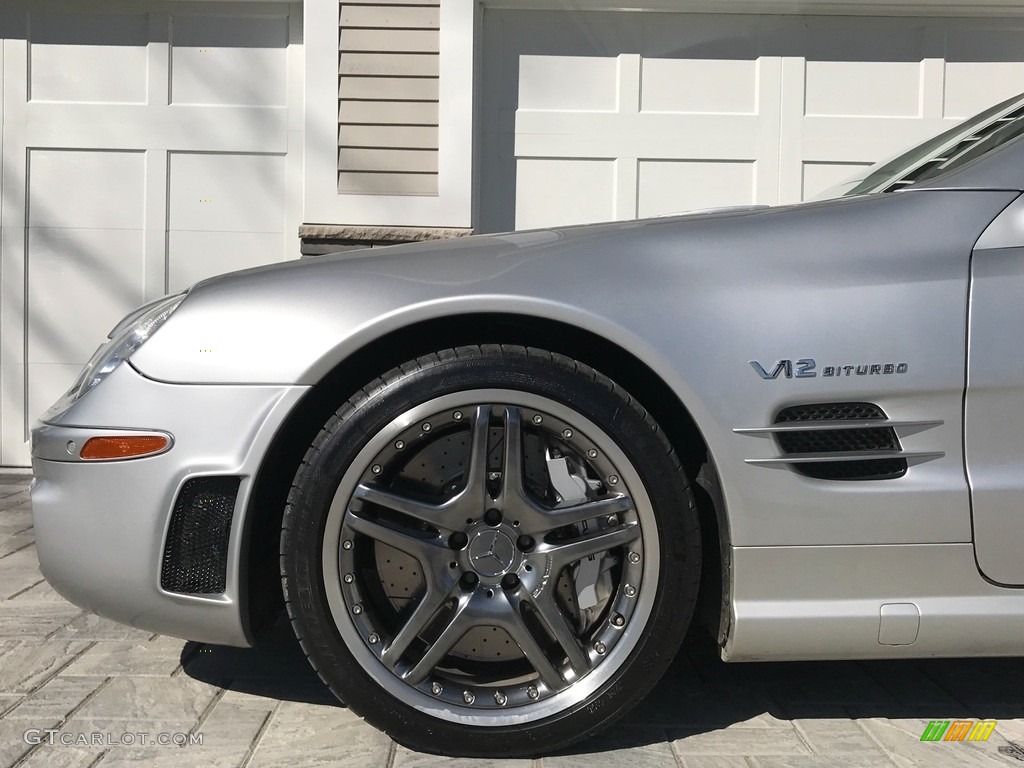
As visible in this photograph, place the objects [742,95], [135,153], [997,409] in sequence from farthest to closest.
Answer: [135,153] < [742,95] < [997,409]

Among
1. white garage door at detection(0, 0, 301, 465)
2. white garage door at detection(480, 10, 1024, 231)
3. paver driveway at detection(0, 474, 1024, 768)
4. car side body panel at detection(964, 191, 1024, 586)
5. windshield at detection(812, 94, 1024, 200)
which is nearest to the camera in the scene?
car side body panel at detection(964, 191, 1024, 586)

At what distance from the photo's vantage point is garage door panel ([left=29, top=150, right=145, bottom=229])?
4973 mm

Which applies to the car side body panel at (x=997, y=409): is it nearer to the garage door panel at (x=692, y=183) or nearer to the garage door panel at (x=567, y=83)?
the garage door panel at (x=692, y=183)

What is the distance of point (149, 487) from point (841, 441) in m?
1.29

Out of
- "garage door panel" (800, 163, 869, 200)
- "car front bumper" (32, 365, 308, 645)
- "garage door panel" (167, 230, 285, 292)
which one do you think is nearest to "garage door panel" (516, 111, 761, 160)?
"garage door panel" (800, 163, 869, 200)

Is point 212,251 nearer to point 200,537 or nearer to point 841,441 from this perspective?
point 200,537

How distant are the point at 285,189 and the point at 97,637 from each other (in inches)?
121

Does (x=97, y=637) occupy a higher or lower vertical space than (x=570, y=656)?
lower

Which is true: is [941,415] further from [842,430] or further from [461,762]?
[461,762]

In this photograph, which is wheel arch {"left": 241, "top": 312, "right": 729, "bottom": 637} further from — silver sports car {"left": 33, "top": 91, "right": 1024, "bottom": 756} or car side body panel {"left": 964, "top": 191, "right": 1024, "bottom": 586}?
car side body panel {"left": 964, "top": 191, "right": 1024, "bottom": 586}

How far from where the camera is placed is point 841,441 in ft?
5.62

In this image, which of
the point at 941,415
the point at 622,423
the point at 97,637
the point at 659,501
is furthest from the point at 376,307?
the point at 97,637

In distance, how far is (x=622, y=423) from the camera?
1.73 m

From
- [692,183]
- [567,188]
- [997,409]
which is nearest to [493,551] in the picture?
[997,409]
